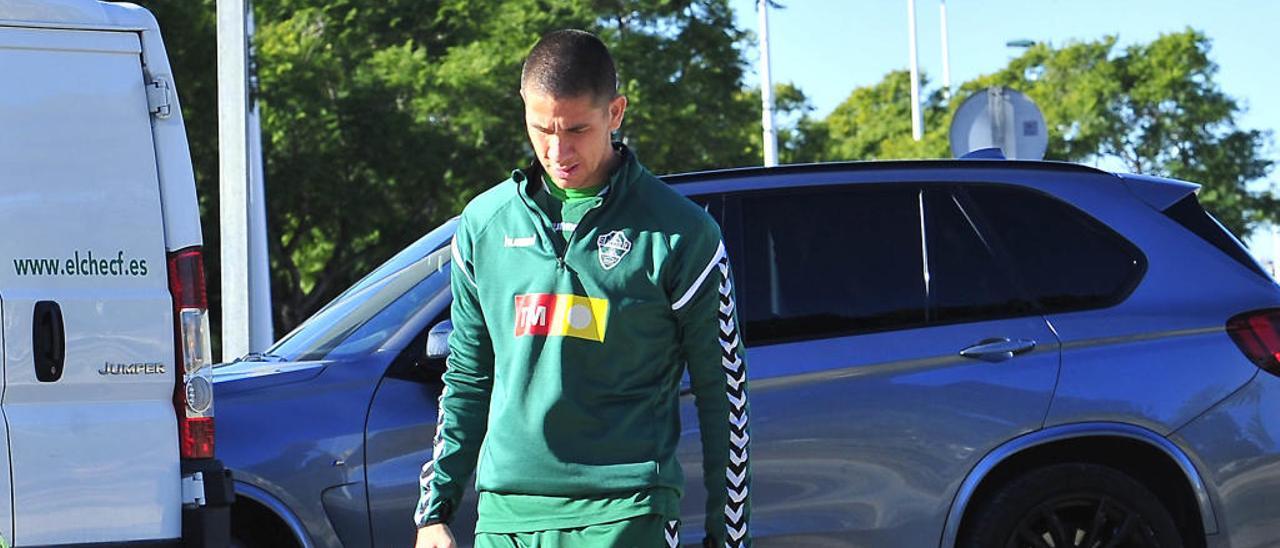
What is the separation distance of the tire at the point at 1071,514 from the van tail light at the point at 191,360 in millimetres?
2412

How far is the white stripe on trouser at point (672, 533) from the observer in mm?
3637

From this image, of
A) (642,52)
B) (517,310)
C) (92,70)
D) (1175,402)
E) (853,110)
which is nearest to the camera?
(517,310)

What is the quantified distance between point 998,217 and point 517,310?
3394mm

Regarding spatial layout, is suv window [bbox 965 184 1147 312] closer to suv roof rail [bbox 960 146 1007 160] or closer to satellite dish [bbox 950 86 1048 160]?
suv roof rail [bbox 960 146 1007 160]

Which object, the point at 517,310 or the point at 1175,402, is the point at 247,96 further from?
the point at 517,310

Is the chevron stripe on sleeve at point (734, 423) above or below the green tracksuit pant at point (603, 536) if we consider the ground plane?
above

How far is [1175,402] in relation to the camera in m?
6.43

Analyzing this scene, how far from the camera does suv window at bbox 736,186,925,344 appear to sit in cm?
632

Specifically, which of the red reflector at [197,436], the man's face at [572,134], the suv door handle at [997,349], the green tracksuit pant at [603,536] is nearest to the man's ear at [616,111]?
the man's face at [572,134]

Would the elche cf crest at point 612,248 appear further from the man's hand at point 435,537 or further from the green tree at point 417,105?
the green tree at point 417,105

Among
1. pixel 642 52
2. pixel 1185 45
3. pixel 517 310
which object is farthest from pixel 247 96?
pixel 1185 45

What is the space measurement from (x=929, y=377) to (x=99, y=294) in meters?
2.53

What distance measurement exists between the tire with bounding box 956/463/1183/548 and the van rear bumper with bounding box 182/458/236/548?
2.32 metres

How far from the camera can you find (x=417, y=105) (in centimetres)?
3067
